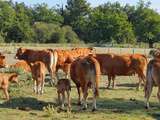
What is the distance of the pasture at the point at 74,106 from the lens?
14.4 metres

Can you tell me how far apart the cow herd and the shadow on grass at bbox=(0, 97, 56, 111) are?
17.3 inches

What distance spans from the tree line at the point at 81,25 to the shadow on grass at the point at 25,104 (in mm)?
74148

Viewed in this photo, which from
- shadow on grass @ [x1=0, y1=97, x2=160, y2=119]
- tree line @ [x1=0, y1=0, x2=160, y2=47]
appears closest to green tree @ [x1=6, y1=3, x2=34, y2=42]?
tree line @ [x1=0, y1=0, x2=160, y2=47]

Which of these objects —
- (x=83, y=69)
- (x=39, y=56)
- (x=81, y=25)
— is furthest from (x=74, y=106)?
(x=81, y=25)

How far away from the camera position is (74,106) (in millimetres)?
16375

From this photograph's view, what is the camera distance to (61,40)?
96.8 meters

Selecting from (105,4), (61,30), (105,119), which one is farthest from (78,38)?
(105,119)

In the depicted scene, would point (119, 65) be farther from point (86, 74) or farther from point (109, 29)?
point (109, 29)

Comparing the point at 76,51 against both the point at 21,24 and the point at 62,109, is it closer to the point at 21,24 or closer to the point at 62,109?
the point at 62,109

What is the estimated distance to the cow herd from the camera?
15.8 meters

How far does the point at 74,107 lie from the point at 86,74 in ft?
4.01

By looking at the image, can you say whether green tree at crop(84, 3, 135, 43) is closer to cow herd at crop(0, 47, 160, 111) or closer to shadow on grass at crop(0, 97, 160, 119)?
cow herd at crop(0, 47, 160, 111)

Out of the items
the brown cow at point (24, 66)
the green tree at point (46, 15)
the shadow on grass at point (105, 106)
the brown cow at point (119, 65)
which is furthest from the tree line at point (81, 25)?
the shadow on grass at point (105, 106)

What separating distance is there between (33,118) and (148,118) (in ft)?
11.9
